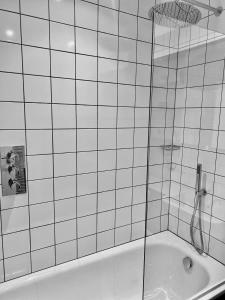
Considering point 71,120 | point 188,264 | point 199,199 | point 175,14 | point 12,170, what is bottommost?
point 188,264

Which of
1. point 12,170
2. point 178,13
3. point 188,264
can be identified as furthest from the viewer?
point 188,264

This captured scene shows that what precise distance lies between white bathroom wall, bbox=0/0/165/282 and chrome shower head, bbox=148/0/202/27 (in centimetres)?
18

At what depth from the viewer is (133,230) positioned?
1789 millimetres

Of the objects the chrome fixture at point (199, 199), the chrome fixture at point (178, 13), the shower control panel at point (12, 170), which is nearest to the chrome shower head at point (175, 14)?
the chrome fixture at point (178, 13)

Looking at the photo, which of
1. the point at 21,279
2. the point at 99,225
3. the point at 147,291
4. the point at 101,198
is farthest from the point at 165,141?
the point at 21,279

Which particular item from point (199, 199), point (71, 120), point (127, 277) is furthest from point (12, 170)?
point (199, 199)

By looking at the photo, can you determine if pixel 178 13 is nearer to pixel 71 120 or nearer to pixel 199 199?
pixel 71 120

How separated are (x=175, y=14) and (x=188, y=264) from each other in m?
1.68

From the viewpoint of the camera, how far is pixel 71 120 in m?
1.39

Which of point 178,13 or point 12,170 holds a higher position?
point 178,13

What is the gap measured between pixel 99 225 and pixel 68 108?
85 centimetres

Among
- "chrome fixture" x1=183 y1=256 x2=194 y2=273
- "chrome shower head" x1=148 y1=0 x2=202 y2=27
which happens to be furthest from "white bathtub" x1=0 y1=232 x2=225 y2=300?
"chrome shower head" x1=148 y1=0 x2=202 y2=27

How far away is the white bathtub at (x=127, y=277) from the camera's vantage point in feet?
A: 4.54

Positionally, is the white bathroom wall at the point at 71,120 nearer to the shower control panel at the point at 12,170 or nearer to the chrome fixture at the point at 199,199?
the shower control panel at the point at 12,170
